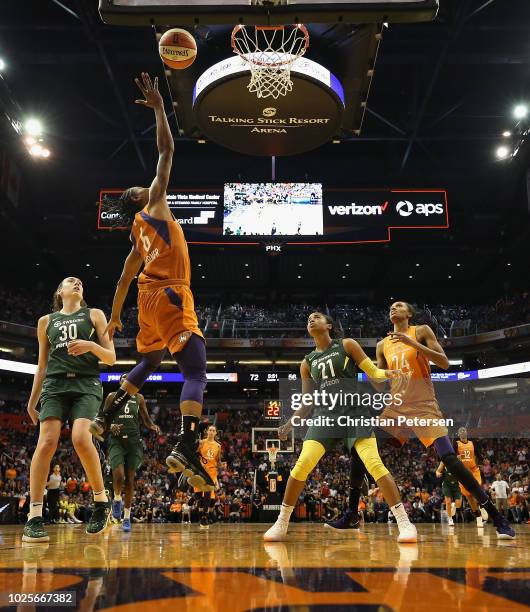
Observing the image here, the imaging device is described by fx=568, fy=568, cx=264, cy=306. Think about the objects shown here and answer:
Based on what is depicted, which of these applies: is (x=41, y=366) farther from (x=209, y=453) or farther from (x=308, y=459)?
(x=209, y=453)

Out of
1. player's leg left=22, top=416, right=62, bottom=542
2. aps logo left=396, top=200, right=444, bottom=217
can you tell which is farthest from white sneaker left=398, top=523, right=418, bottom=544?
aps logo left=396, top=200, right=444, bottom=217

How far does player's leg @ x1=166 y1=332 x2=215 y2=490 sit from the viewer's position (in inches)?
141

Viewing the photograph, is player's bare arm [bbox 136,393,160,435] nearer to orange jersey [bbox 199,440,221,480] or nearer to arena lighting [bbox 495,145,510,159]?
orange jersey [bbox 199,440,221,480]

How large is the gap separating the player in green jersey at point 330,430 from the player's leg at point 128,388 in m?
1.56

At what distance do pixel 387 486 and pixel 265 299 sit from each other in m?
25.9

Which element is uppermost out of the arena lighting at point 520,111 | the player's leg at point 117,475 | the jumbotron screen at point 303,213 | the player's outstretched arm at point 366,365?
the arena lighting at point 520,111

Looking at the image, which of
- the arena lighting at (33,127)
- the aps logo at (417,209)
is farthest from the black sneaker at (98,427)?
the aps logo at (417,209)

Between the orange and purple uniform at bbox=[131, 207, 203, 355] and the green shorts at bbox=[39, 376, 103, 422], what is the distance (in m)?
1.04

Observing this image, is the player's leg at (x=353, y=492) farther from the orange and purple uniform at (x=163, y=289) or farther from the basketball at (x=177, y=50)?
the basketball at (x=177, y=50)

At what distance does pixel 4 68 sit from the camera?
17.0m

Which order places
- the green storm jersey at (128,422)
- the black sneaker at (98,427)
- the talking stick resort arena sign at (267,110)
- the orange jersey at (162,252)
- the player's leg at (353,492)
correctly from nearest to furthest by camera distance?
the orange jersey at (162,252), the black sneaker at (98,427), the player's leg at (353,492), the green storm jersey at (128,422), the talking stick resort arena sign at (267,110)

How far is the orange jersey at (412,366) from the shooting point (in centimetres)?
512

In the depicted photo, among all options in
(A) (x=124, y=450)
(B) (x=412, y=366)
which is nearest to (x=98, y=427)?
(B) (x=412, y=366)

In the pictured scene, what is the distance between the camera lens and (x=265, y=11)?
4605 mm
